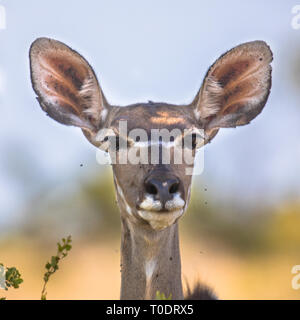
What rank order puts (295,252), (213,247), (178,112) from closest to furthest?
(178,112)
(213,247)
(295,252)

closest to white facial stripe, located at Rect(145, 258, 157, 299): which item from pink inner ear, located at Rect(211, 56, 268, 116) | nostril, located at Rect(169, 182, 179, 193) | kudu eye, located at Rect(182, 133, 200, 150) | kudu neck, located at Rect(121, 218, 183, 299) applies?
kudu neck, located at Rect(121, 218, 183, 299)

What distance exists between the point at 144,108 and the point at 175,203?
1.94 metres

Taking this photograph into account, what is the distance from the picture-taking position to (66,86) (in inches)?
428

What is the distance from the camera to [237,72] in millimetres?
10867

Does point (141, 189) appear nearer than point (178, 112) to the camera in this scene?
Yes

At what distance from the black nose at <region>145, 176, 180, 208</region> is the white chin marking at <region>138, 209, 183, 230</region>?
0.66 ft

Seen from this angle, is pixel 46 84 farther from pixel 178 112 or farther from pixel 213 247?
pixel 213 247

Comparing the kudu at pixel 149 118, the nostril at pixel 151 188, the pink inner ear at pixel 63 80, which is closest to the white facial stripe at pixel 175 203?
the kudu at pixel 149 118
